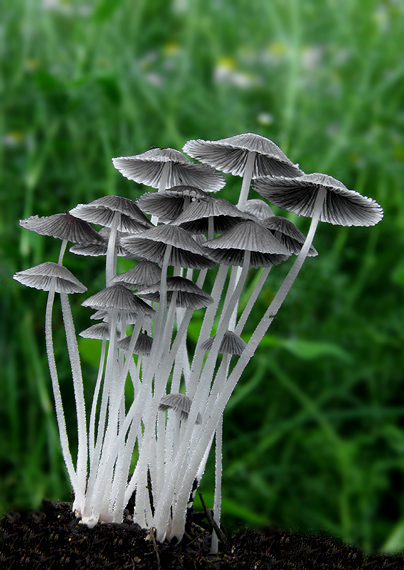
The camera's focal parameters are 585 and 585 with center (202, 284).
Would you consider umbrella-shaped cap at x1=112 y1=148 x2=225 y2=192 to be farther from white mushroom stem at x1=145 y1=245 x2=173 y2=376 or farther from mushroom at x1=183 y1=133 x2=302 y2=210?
white mushroom stem at x1=145 y1=245 x2=173 y2=376

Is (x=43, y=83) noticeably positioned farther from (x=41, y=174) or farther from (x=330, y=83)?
(x=330, y=83)

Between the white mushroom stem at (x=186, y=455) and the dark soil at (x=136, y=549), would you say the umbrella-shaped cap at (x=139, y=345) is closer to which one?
the white mushroom stem at (x=186, y=455)

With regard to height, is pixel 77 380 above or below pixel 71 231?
below

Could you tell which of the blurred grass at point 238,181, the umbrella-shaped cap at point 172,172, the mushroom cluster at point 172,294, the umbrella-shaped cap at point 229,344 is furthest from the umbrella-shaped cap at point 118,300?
the blurred grass at point 238,181

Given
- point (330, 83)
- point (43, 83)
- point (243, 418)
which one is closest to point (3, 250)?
point (43, 83)

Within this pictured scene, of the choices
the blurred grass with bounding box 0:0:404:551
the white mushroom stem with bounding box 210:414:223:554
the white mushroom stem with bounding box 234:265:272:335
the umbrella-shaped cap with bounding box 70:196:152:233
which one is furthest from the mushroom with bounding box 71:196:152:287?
the blurred grass with bounding box 0:0:404:551

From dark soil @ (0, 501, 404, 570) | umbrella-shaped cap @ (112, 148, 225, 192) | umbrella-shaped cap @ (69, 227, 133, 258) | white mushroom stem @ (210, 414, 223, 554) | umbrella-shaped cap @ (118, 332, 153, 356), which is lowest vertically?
dark soil @ (0, 501, 404, 570)
